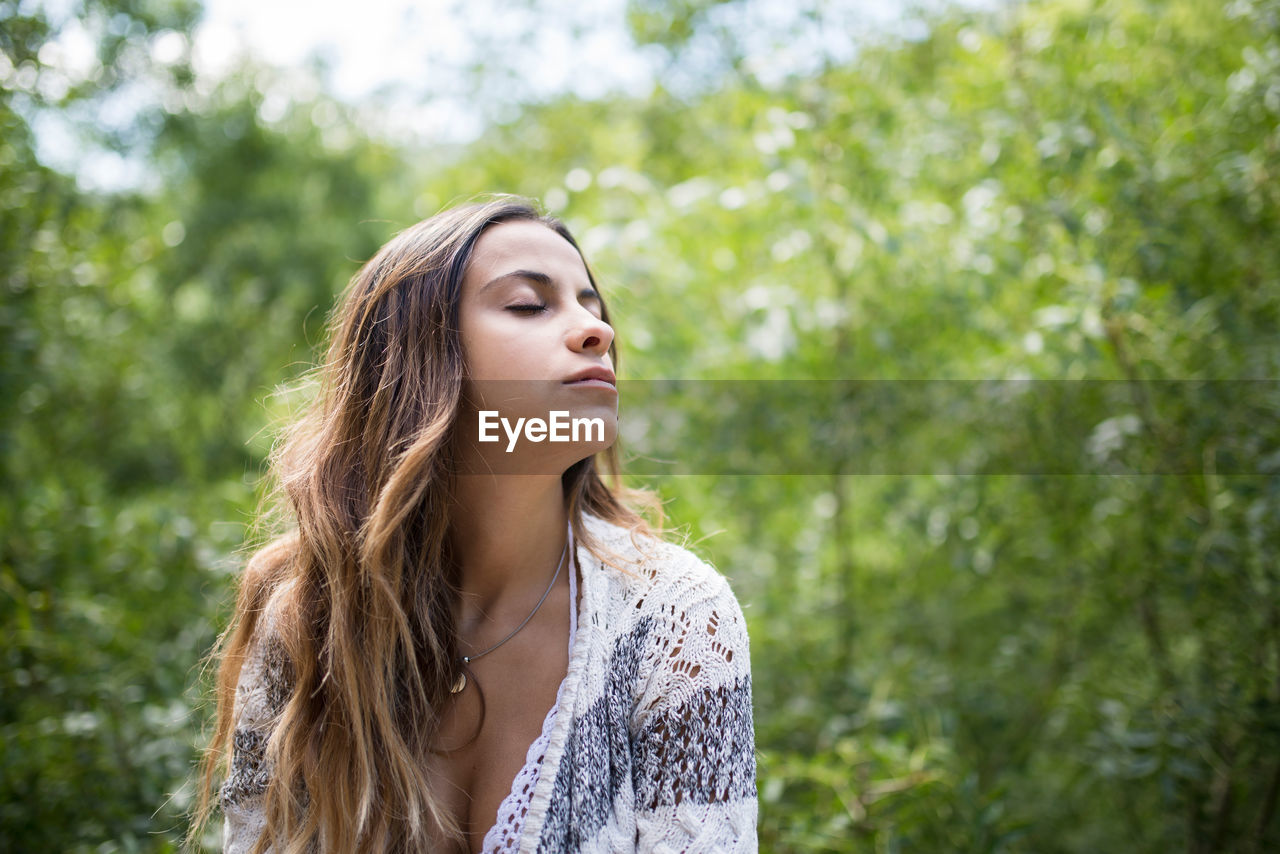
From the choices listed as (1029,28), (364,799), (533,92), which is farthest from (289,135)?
(364,799)

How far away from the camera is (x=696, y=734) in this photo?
3.76 feet

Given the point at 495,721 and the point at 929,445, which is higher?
the point at 929,445

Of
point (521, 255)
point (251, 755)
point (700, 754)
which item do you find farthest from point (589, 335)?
point (251, 755)

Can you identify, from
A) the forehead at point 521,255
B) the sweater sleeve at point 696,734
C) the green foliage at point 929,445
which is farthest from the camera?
the green foliage at point 929,445

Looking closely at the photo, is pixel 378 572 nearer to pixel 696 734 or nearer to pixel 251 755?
pixel 251 755

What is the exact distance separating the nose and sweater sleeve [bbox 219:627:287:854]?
0.68 metres

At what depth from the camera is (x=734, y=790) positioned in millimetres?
1141

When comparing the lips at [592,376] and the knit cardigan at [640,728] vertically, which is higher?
the lips at [592,376]

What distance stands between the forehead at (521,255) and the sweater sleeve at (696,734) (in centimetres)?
52

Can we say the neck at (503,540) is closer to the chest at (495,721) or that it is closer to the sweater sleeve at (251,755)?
the chest at (495,721)

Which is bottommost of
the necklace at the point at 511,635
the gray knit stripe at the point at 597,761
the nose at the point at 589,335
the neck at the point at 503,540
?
the gray knit stripe at the point at 597,761

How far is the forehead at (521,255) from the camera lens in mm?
1220

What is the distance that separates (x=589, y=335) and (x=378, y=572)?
460mm

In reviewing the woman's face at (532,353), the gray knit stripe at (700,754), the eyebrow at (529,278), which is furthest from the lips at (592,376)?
the gray knit stripe at (700,754)
